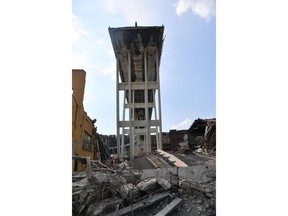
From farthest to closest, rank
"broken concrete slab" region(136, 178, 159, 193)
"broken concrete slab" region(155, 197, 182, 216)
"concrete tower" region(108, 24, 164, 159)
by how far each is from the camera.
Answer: "concrete tower" region(108, 24, 164, 159) → "broken concrete slab" region(136, 178, 159, 193) → "broken concrete slab" region(155, 197, 182, 216)

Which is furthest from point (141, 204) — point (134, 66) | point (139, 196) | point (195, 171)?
point (134, 66)

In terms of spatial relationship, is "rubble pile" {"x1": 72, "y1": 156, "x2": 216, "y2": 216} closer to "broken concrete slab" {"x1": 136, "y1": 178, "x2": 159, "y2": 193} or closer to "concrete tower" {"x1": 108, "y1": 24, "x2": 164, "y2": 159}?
A: "broken concrete slab" {"x1": 136, "y1": 178, "x2": 159, "y2": 193}

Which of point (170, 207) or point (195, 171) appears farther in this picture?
point (195, 171)

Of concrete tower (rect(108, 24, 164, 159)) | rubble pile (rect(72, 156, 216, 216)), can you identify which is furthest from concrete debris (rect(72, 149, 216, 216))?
concrete tower (rect(108, 24, 164, 159))

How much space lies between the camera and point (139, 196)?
137 centimetres

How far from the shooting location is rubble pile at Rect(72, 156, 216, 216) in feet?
4.16

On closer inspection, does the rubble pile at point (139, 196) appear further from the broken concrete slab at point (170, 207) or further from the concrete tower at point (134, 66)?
the concrete tower at point (134, 66)

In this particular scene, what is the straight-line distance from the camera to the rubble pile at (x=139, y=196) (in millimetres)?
1267

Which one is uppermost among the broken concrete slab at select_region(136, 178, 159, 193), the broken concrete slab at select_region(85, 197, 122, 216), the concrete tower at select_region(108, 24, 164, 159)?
the concrete tower at select_region(108, 24, 164, 159)

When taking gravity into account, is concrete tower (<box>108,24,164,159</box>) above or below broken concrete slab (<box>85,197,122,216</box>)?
above

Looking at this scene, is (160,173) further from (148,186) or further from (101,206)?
(101,206)
